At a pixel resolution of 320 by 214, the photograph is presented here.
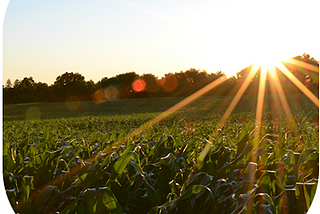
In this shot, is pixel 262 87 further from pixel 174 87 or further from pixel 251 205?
pixel 251 205

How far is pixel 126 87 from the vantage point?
5688cm

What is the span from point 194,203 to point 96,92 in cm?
5389

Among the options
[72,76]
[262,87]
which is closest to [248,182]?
[262,87]

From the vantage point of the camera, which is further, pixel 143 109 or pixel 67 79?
pixel 67 79

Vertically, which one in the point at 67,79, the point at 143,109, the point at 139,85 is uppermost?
the point at 67,79

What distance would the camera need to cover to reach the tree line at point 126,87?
52.8 meters

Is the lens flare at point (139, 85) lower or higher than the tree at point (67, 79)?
lower

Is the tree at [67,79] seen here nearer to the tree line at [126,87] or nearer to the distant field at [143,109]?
the tree line at [126,87]

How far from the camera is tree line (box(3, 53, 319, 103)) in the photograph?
2078 inches

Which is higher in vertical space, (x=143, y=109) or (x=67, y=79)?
(x=67, y=79)

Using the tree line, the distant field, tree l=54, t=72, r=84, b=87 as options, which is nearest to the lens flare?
the tree line

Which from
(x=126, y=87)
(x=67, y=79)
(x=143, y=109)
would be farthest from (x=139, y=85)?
(x=143, y=109)

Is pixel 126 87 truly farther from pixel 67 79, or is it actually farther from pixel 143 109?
pixel 143 109

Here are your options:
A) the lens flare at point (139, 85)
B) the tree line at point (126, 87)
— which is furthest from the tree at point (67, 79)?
the lens flare at point (139, 85)
